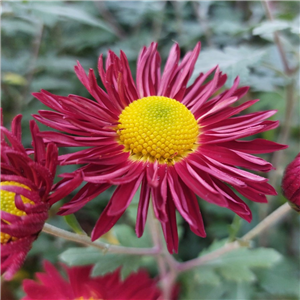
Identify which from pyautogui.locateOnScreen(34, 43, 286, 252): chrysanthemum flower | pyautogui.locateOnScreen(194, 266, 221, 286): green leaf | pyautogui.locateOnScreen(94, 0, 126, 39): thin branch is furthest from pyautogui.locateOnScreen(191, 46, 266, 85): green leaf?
pyautogui.locateOnScreen(94, 0, 126, 39): thin branch

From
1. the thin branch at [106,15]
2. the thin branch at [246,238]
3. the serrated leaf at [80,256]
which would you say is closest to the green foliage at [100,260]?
the serrated leaf at [80,256]

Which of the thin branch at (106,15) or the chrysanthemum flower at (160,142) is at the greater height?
the thin branch at (106,15)

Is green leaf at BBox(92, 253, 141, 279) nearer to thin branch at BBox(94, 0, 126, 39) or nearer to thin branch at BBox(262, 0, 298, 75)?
thin branch at BBox(262, 0, 298, 75)

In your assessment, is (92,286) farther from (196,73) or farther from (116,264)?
(196,73)

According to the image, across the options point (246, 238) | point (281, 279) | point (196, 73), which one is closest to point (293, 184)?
point (246, 238)

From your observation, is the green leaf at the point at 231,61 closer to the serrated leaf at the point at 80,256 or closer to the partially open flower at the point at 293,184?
the partially open flower at the point at 293,184
